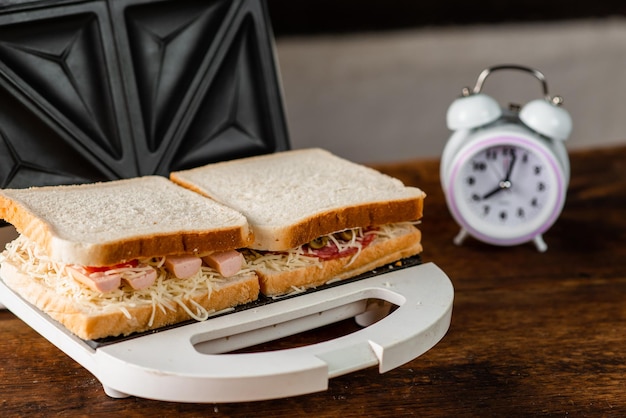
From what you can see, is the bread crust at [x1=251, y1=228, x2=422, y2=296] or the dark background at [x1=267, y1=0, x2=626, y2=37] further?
the dark background at [x1=267, y1=0, x2=626, y2=37]

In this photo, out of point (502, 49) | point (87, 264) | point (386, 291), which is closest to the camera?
point (87, 264)

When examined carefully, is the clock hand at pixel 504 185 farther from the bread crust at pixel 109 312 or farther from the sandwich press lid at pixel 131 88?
the bread crust at pixel 109 312

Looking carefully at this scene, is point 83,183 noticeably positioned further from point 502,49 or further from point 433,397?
point 502,49

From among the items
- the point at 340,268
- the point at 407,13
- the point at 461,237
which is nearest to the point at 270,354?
the point at 340,268

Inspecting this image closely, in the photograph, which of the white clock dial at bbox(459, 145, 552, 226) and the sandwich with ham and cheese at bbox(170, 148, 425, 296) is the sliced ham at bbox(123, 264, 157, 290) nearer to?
the sandwich with ham and cheese at bbox(170, 148, 425, 296)

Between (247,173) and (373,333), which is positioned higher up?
(247,173)

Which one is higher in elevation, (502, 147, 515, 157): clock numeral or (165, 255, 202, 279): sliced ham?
(165, 255, 202, 279): sliced ham

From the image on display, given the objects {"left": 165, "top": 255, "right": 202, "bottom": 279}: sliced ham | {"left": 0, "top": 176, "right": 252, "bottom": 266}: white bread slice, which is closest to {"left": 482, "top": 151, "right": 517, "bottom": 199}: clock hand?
{"left": 0, "top": 176, "right": 252, "bottom": 266}: white bread slice

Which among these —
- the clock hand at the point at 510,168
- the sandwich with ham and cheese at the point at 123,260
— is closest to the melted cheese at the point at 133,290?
the sandwich with ham and cheese at the point at 123,260

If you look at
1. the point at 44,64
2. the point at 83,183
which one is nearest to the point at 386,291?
the point at 83,183
